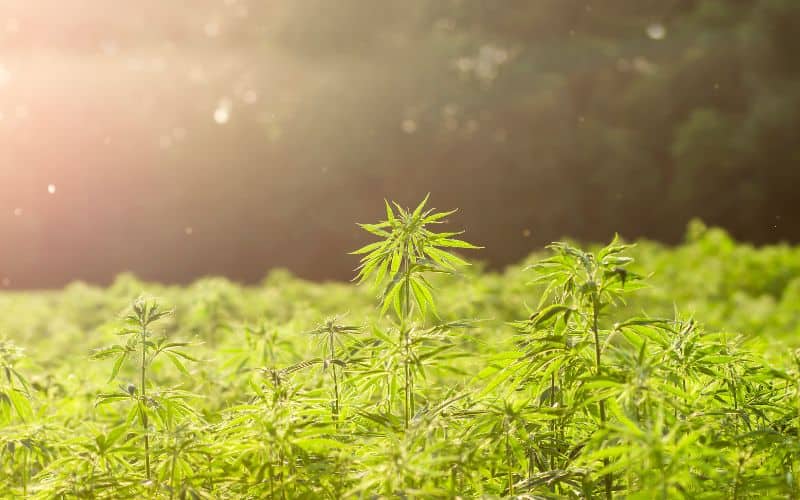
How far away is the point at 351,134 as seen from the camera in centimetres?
2244

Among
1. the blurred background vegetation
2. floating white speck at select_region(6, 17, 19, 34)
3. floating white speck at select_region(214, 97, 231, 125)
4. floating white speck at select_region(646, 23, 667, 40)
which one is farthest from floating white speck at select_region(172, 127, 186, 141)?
floating white speck at select_region(646, 23, 667, 40)

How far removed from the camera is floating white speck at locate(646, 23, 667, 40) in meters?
23.5

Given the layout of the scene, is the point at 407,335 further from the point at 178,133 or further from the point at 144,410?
the point at 178,133

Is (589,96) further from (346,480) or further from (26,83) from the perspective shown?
(346,480)

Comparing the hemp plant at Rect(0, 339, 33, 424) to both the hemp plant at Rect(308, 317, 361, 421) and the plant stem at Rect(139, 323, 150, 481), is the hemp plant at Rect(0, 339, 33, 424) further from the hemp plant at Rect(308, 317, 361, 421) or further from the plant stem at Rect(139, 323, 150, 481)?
the hemp plant at Rect(308, 317, 361, 421)

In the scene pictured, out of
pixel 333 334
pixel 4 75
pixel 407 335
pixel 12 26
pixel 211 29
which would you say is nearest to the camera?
pixel 407 335

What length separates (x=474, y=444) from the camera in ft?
5.26

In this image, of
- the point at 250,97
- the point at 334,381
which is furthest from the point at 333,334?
the point at 250,97

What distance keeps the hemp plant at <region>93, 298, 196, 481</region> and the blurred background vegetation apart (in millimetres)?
19659

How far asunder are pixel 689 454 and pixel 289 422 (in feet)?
2.84

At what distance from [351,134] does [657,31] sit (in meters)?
9.74

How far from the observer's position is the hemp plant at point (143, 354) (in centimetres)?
178

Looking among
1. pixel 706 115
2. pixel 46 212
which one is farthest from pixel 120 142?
pixel 706 115

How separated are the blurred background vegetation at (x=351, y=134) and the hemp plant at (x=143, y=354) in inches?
774
